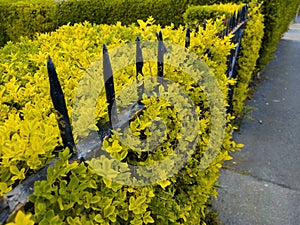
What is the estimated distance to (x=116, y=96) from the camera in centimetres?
147

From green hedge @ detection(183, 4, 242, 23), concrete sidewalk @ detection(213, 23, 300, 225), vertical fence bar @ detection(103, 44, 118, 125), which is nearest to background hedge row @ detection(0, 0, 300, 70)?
green hedge @ detection(183, 4, 242, 23)

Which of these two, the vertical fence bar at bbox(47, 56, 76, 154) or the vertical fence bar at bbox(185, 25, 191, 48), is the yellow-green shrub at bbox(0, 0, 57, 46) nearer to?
the vertical fence bar at bbox(185, 25, 191, 48)

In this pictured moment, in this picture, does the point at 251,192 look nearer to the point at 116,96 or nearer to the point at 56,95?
the point at 116,96

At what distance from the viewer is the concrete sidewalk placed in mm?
3121

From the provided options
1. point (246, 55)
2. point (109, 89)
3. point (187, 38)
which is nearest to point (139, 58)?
point (109, 89)

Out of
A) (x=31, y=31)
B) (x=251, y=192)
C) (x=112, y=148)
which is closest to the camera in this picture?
(x=112, y=148)

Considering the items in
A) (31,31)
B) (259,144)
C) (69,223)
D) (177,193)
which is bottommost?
(259,144)

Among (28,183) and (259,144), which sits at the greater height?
(28,183)

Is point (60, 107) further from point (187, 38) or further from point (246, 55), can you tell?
point (246, 55)

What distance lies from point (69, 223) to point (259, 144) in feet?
12.7

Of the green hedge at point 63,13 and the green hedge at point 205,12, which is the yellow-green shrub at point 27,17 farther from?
the green hedge at point 205,12

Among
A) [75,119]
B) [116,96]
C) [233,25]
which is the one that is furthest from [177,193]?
[233,25]

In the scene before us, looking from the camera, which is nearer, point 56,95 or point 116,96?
point 56,95

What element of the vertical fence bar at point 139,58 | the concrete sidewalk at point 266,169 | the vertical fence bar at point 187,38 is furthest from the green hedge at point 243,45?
the vertical fence bar at point 139,58
